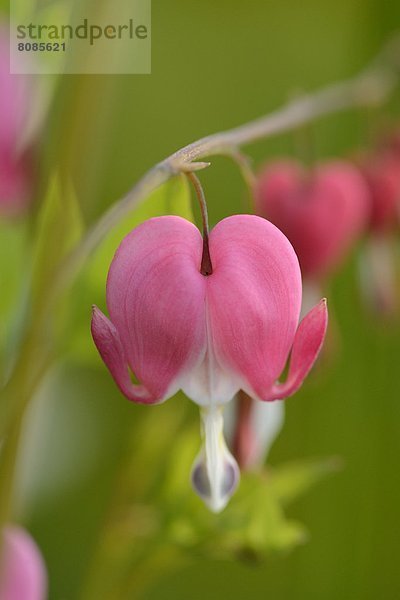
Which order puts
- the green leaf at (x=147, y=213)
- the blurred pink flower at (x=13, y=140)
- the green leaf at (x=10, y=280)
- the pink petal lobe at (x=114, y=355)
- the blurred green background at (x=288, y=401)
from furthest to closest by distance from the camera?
the blurred green background at (x=288, y=401)
the blurred pink flower at (x=13, y=140)
the green leaf at (x=10, y=280)
the green leaf at (x=147, y=213)
the pink petal lobe at (x=114, y=355)

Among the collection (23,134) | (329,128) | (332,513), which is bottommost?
(332,513)

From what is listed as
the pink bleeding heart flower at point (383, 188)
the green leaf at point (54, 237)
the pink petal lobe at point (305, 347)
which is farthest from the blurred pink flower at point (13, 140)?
the pink petal lobe at point (305, 347)

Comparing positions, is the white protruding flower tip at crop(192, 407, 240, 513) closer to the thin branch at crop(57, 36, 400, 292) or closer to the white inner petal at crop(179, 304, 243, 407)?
the white inner petal at crop(179, 304, 243, 407)

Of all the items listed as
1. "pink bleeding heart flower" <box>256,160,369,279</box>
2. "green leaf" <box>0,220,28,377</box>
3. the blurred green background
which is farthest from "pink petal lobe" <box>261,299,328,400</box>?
the blurred green background

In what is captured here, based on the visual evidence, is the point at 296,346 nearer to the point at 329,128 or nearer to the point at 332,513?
the point at 332,513

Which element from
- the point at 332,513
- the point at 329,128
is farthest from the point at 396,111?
the point at 332,513

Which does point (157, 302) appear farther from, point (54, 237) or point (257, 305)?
point (54, 237)

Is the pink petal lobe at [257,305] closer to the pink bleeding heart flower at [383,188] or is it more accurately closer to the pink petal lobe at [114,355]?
the pink petal lobe at [114,355]
